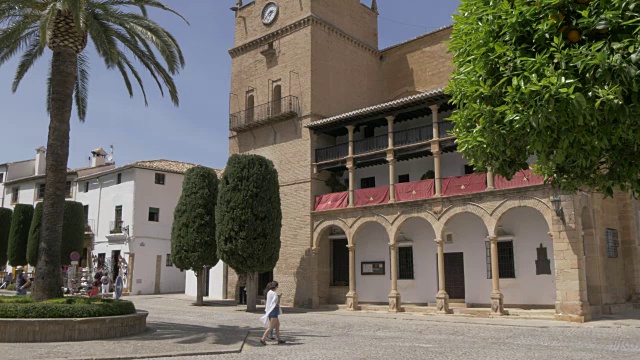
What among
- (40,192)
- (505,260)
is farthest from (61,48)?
(40,192)

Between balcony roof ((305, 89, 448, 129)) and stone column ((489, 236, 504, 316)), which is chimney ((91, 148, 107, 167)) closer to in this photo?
balcony roof ((305, 89, 448, 129))

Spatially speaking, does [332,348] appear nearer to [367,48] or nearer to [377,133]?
[377,133]

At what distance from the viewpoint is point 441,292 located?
21.2m

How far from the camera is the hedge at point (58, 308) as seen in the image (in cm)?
1152

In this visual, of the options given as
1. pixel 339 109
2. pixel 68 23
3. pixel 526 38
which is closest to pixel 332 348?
pixel 526 38

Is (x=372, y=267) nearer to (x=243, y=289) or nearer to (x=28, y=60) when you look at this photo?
(x=243, y=289)

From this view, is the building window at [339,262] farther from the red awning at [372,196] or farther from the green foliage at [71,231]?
the green foliage at [71,231]

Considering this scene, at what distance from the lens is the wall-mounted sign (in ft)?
83.2

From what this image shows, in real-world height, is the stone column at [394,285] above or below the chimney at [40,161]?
below

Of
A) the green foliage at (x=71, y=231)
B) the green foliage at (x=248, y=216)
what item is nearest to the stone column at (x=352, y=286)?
the green foliage at (x=248, y=216)

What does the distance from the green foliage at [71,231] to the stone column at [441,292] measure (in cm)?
2273

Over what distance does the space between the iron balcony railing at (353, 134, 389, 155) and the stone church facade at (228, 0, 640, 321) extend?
62 millimetres

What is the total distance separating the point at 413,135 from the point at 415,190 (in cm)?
249

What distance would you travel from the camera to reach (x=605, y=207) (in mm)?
21438
